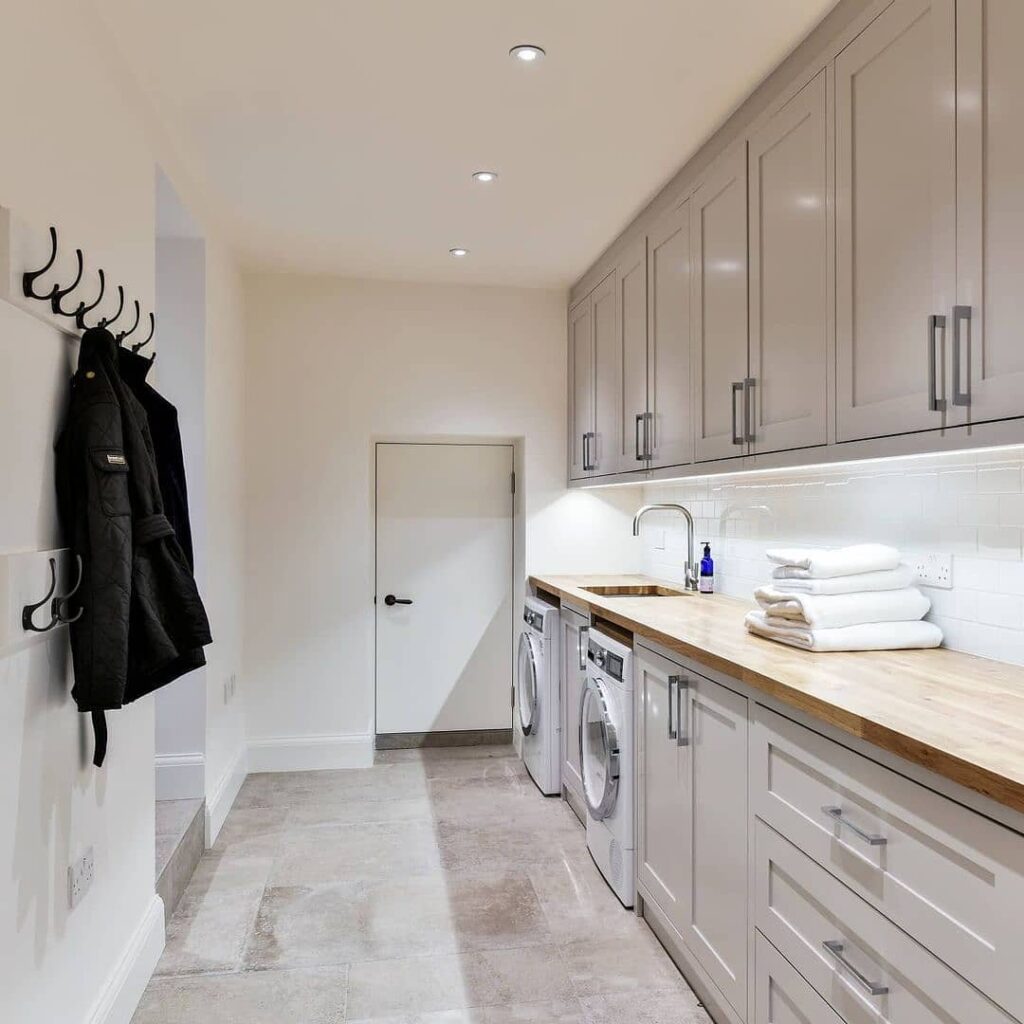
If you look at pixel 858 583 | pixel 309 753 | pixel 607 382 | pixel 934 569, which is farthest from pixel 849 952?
pixel 309 753

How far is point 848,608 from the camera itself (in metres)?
2.06

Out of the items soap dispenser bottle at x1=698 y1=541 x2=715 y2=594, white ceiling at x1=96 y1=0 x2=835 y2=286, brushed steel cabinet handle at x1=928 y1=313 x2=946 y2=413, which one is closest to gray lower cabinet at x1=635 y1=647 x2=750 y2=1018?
brushed steel cabinet handle at x1=928 y1=313 x2=946 y2=413

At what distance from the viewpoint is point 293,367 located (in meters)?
4.20

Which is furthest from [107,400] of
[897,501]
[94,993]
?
[897,501]

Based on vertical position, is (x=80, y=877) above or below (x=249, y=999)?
above

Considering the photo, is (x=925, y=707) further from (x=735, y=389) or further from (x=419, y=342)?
(x=419, y=342)

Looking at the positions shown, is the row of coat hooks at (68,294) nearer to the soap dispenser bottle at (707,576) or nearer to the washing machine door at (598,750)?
the washing machine door at (598,750)

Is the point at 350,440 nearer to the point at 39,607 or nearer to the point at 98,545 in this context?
the point at 98,545

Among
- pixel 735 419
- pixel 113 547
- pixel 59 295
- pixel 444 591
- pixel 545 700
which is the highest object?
pixel 59 295

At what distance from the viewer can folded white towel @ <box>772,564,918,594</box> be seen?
2092mm

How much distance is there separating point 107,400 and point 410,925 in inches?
73.6

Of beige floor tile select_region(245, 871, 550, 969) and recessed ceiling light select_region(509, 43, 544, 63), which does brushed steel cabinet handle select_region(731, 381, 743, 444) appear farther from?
beige floor tile select_region(245, 871, 550, 969)

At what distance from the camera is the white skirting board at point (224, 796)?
10.7 feet

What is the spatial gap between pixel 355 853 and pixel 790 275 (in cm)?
260
